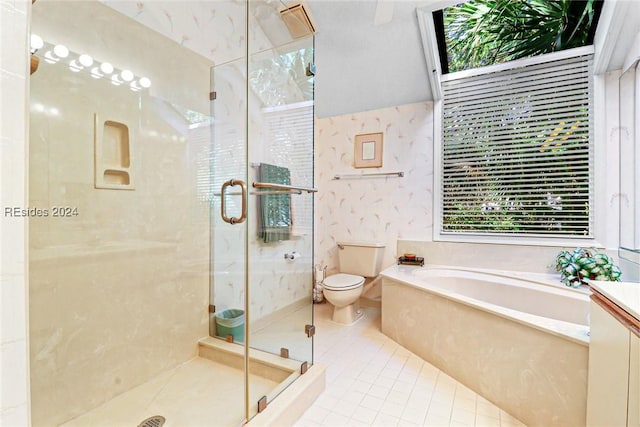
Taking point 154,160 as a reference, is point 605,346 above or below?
below

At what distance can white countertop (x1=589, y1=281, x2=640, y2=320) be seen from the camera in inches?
35.4

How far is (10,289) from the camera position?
518 mm

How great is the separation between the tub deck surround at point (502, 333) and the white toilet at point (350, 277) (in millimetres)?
332

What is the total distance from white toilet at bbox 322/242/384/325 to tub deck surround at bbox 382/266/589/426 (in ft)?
1.09

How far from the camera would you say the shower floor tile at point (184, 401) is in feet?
4.86

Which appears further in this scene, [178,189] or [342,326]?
[342,326]

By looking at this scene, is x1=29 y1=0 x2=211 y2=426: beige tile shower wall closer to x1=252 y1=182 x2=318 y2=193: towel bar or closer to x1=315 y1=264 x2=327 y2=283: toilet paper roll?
x1=252 y1=182 x2=318 y2=193: towel bar

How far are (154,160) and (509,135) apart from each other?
2.89 metres

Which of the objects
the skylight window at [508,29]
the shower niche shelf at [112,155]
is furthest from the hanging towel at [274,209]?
the skylight window at [508,29]

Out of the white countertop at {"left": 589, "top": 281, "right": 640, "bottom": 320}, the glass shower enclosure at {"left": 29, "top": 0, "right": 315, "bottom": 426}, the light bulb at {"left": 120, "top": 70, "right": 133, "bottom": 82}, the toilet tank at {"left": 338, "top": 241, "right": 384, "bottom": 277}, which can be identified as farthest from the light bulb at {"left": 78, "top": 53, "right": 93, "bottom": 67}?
the toilet tank at {"left": 338, "top": 241, "right": 384, "bottom": 277}

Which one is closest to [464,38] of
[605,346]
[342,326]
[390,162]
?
[390,162]

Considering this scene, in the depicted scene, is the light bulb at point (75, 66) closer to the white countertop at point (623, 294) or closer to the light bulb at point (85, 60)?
the light bulb at point (85, 60)

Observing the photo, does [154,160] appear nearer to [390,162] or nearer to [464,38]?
[390,162]

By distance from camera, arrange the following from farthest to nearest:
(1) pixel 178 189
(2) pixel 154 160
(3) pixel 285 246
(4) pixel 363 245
→ (4) pixel 363 245
(3) pixel 285 246
(1) pixel 178 189
(2) pixel 154 160
